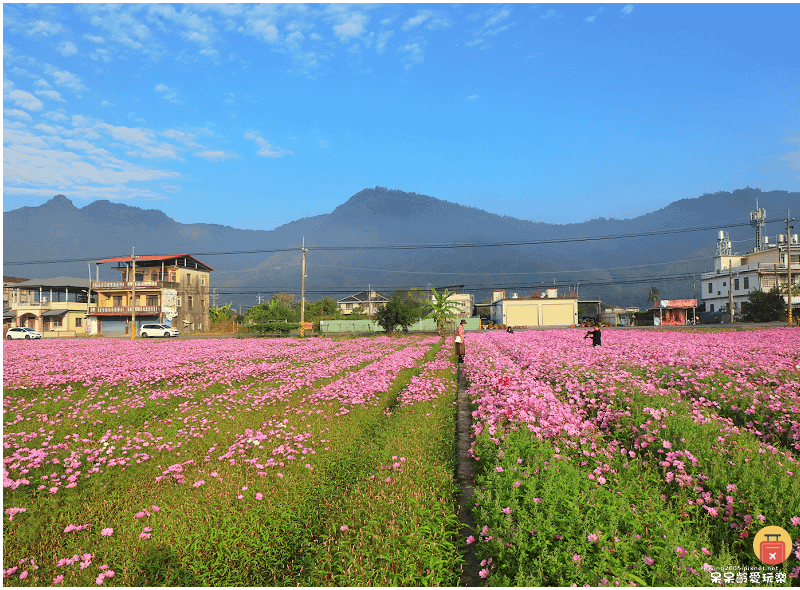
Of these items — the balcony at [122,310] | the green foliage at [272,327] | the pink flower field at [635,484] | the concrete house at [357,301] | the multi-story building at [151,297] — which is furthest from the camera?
the concrete house at [357,301]

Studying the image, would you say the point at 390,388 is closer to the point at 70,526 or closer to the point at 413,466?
the point at 413,466

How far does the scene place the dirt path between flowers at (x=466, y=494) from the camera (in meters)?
3.98

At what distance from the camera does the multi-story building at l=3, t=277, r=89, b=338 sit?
63.3 metres

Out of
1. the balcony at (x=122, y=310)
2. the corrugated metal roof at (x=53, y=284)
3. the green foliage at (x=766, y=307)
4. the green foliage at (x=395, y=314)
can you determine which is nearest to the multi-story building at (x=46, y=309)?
the corrugated metal roof at (x=53, y=284)

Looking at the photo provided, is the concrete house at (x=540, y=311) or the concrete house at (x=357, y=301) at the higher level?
the concrete house at (x=357, y=301)

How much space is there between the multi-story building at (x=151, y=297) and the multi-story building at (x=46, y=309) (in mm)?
3917

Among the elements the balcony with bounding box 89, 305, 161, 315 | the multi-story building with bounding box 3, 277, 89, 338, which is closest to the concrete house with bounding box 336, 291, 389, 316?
the balcony with bounding box 89, 305, 161, 315

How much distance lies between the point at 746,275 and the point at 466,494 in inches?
3763

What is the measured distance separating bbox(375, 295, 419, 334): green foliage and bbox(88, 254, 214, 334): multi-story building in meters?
39.0

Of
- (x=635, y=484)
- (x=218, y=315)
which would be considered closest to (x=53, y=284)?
(x=218, y=315)

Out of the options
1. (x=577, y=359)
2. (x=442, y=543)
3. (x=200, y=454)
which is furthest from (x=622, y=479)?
(x=577, y=359)

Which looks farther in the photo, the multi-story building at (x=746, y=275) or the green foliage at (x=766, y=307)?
the multi-story building at (x=746, y=275)

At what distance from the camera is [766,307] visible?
5841 cm

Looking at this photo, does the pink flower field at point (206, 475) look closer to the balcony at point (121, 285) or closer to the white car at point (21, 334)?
the white car at point (21, 334)
